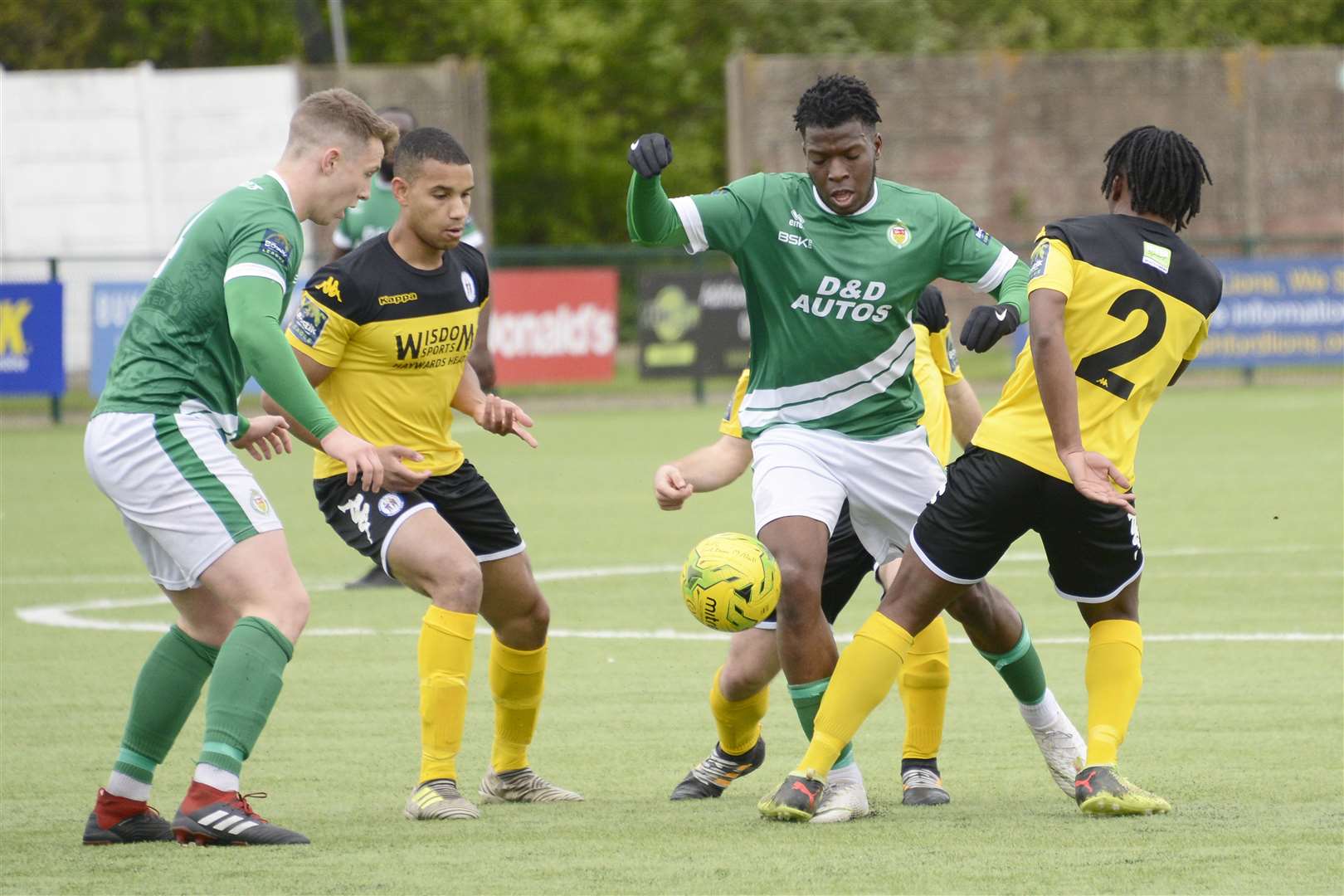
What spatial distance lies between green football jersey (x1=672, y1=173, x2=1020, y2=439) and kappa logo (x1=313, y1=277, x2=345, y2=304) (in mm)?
1119

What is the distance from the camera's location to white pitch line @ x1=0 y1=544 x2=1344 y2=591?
37.5 feet

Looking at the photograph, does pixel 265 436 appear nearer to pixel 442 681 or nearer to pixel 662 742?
pixel 442 681

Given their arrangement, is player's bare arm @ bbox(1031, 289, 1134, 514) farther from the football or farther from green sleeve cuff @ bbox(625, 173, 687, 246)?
green sleeve cuff @ bbox(625, 173, 687, 246)

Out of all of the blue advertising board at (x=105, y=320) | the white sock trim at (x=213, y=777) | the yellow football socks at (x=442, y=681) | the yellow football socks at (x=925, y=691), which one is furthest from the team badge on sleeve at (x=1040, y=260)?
the blue advertising board at (x=105, y=320)

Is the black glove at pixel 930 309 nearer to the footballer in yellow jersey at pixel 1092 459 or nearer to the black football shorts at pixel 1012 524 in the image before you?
the footballer in yellow jersey at pixel 1092 459

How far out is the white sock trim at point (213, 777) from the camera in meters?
5.45

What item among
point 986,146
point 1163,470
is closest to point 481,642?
point 1163,470

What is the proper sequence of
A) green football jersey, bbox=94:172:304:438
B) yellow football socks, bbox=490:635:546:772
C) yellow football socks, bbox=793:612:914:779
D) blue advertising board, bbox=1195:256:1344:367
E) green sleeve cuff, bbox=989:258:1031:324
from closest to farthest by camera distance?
green football jersey, bbox=94:172:304:438, yellow football socks, bbox=793:612:914:779, green sleeve cuff, bbox=989:258:1031:324, yellow football socks, bbox=490:635:546:772, blue advertising board, bbox=1195:256:1344:367

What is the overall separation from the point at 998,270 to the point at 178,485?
2.62 meters

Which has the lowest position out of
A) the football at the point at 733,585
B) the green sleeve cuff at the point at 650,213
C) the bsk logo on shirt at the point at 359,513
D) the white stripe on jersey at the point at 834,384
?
the football at the point at 733,585

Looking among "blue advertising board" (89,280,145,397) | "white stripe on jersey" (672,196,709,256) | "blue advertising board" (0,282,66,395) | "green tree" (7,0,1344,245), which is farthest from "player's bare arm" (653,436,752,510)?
"green tree" (7,0,1344,245)

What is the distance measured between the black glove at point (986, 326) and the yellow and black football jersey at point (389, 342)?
1777mm

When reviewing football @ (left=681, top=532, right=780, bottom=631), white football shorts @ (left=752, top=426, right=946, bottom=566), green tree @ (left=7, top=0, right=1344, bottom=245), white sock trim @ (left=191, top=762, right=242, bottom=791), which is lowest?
white sock trim @ (left=191, top=762, right=242, bottom=791)

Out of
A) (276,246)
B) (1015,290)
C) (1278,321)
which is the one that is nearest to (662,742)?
(1015,290)
